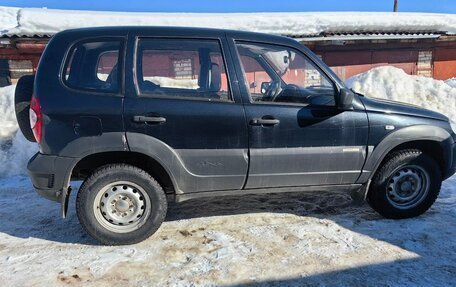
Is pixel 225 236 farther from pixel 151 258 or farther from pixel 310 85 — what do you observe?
pixel 310 85

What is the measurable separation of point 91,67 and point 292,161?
6.36 ft

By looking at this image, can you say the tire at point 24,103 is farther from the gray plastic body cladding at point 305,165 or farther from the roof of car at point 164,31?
the gray plastic body cladding at point 305,165

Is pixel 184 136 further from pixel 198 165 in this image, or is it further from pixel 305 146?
pixel 305 146

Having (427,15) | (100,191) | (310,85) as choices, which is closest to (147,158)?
(100,191)

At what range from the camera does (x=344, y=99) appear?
355 cm

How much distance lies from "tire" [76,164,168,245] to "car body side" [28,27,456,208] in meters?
0.15

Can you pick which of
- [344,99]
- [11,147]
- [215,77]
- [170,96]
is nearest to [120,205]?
[170,96]

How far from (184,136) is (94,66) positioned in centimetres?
98

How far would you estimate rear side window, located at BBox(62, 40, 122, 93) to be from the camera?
132 inches

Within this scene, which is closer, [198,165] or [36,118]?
[36,118]

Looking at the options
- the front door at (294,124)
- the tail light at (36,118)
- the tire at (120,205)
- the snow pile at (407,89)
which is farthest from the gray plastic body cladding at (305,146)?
the snow pile at (407,89)

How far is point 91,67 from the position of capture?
3.44 metres

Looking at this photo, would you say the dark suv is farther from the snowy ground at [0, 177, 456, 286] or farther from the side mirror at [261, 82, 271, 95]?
the snowy ground at [0, 177, 456, 286]

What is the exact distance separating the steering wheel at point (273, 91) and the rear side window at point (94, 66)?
4.32ft
